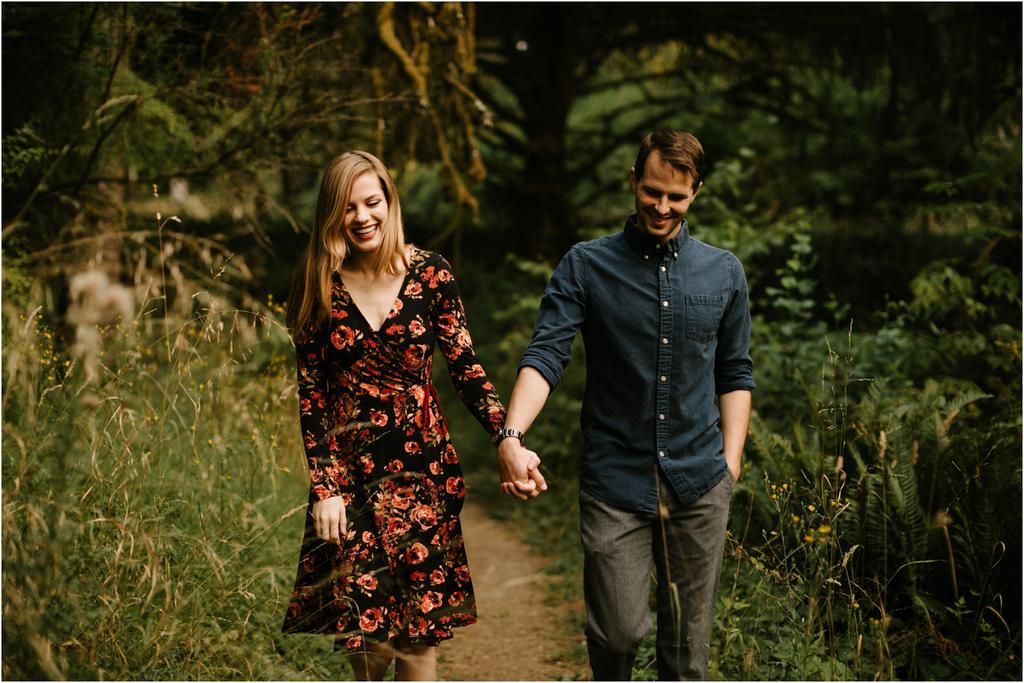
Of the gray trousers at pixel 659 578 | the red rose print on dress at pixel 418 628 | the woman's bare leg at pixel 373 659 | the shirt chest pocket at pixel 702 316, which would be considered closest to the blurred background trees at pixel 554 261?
the gray trousers at pixel 659 578

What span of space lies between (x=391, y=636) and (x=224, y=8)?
427 cm

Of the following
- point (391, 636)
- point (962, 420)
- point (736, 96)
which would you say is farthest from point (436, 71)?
point (736, 96)

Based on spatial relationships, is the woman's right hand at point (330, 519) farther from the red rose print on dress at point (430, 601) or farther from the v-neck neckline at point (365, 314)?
the v-neck neckline at point (365, 314)

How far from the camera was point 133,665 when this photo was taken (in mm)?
2857

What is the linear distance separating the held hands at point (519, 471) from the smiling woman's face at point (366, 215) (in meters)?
0.84

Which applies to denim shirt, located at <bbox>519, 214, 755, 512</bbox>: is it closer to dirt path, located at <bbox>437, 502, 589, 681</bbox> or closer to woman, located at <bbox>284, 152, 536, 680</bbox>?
woman, located at <bbox>284, 152, 536, 680</bbox>

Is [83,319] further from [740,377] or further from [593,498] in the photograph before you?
[740,377]

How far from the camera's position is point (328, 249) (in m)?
2.90

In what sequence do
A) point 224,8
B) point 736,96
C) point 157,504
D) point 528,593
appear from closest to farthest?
point 157,504, point 528,593, point 224,8, point 736,96

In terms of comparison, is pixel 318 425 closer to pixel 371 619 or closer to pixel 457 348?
pixel 457 348

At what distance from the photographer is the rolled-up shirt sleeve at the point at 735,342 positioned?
2.95 meters

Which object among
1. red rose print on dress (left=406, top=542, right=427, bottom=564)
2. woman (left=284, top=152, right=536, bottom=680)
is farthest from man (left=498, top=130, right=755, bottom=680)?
red rose print on dress (left=406, top=542, right=427, bottom=564)

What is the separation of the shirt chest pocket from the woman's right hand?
1283 mm

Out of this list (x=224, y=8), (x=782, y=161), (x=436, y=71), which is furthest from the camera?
(x=782, y=161)
